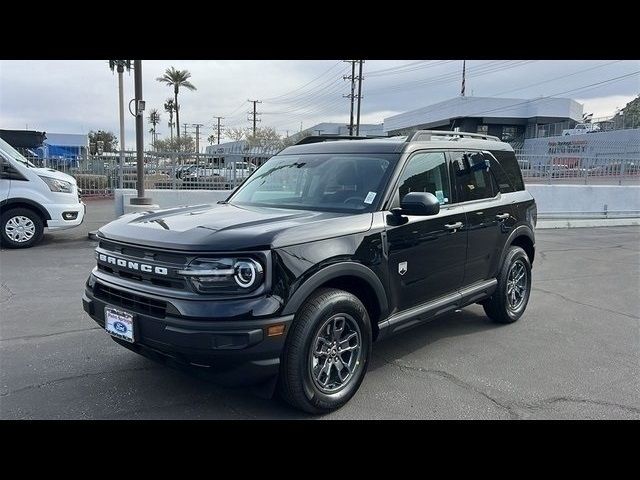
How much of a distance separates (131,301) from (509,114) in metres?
59.4

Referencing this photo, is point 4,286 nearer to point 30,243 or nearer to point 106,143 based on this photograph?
point 30,243

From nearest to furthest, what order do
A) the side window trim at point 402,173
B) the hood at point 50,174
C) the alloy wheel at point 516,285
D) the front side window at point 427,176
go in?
1. the side window trim at point 402,173
2. the front side window at point 427,176
3. the alloy wheel at point 516,285
4. the hood at point 50,174

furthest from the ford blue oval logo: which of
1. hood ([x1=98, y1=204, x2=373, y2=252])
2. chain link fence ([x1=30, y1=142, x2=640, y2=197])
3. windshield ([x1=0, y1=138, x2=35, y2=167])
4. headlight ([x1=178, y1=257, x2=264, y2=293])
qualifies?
chain link fence ([x1=30, y1=142, x2=640, y2=197])

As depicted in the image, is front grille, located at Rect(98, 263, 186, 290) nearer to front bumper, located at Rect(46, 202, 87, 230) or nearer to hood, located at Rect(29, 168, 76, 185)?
front bumper, located at Rect(46, 202, 87, 230)

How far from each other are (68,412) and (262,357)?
150cm

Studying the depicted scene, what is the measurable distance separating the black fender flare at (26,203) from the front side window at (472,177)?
802 cm

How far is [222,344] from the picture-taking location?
2928 millimetres

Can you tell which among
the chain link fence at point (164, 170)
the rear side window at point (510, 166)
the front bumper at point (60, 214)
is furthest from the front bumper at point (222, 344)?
the chain link fence at point (164, 170)

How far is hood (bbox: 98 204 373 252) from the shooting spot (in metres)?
3.08

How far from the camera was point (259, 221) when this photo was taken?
3.49m

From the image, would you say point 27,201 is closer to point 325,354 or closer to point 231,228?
point 231,228

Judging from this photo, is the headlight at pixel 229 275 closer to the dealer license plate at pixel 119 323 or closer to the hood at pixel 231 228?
the hood at pixel 231 228

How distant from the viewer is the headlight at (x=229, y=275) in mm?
3016
